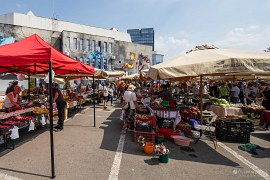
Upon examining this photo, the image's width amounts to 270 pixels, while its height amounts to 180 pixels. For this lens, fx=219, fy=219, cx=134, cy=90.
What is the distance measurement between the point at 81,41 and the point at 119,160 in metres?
40.0

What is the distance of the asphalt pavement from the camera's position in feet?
14.6

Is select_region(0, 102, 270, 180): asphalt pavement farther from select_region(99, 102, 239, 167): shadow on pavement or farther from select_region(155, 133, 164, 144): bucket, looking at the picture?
select_region(155, 133, 164, 144): bucket

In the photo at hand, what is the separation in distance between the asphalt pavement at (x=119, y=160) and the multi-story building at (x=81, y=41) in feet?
106

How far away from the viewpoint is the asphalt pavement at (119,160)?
4.45 metres

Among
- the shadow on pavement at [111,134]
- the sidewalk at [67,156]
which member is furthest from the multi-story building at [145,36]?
the sidewalk at [67,156]

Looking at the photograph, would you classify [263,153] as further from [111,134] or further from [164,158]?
[111,134]

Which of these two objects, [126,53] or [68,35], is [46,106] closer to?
[68,35]

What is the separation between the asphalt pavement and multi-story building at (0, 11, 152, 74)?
32.3 metres

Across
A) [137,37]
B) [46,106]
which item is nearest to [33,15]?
[46,106]

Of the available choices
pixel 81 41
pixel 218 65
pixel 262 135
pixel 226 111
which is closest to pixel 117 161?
pixel 218 65

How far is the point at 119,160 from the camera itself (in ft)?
17.0

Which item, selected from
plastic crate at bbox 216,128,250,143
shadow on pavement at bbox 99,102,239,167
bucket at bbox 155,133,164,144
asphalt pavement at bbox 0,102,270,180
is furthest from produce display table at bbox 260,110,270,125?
bucket at bbox 155,133,164,144

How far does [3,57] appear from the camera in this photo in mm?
5246

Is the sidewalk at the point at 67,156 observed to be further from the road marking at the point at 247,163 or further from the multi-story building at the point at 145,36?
the multi-story building at the point at 145,36
